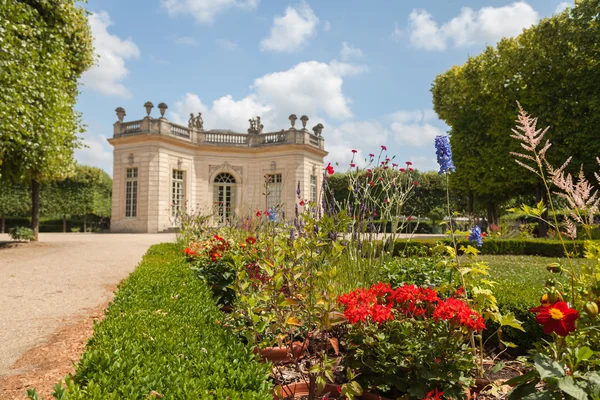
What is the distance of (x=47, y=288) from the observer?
18.0ft

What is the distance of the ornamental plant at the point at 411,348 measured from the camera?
185cm

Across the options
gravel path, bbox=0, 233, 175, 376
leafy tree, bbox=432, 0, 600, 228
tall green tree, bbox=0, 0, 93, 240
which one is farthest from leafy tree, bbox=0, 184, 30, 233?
leafy tree, bbox=432, 0, 600, 228

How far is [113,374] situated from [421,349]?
4.74 ft

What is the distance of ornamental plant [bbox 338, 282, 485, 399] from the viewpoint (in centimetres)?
185

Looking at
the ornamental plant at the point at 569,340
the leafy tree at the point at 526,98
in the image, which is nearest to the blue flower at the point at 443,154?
the ornamental plant at the point at 569,340

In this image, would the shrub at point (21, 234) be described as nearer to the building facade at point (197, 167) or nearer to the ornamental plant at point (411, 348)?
the building facade at point (197, 167)

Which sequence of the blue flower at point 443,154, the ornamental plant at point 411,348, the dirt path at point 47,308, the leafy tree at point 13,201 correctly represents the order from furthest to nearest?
the leafy tree at point 13,201 < the dirt path at point 47,308 < the blue flower at point 443,154 < the ornamental plant at point 411,348

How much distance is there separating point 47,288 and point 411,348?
5.63m

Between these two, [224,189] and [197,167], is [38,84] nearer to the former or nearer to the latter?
[197,167]

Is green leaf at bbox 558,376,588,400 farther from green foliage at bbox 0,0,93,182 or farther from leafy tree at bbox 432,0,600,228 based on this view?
leafy tree at bbox 432,0,600,228

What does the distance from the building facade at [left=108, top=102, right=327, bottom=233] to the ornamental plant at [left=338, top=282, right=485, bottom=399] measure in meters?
16.4

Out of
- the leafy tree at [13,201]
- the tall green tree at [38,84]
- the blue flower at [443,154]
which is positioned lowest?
the blue flower at [443,154]

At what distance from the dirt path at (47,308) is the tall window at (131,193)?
32.8 ft

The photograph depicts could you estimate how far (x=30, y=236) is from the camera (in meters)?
12.2
